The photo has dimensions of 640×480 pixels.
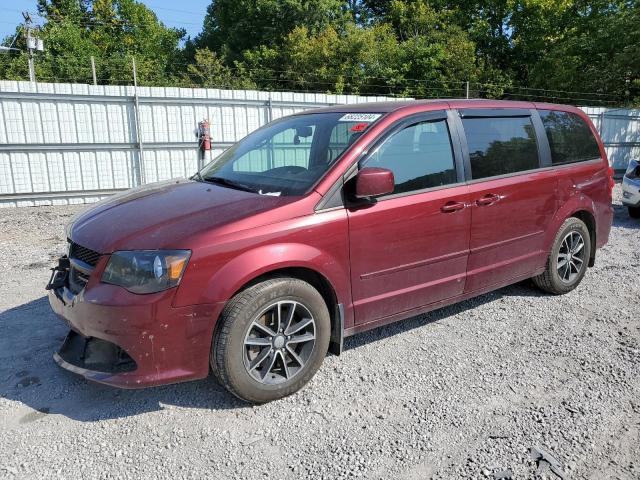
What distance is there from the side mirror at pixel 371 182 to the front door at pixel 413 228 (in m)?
0.14

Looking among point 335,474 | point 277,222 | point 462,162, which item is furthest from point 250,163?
point 335,474

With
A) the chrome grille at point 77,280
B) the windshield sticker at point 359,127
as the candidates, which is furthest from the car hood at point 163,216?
the windshield sticker at point 359,127

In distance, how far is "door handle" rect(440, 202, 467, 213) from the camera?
12.1 feet

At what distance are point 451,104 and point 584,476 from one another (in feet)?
8.93

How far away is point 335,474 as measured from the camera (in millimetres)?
2473

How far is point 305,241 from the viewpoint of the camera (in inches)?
120

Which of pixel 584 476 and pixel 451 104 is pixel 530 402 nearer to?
pixel 584 476

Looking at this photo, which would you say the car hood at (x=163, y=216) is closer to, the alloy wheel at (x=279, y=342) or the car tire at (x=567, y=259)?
the alloy wheel at (x=279, y=342)

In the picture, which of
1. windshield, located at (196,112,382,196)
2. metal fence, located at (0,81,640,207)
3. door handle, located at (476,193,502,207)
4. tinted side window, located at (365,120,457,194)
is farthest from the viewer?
metal fence, located at (0,81,640,207)

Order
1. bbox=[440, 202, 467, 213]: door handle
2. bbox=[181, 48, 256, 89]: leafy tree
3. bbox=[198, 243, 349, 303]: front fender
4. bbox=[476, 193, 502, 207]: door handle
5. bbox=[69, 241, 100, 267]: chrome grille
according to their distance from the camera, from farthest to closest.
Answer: bbox=[181, 48, 256, 89]: leafy tree < bbox=[476, 193, 502, 207]: door handle < bbox=[440, 202, 467, 213]: door handle < bbox=[69, 241, 100, 267]: chrome grille < bbox=[198, 243, 349, 303]: front fender

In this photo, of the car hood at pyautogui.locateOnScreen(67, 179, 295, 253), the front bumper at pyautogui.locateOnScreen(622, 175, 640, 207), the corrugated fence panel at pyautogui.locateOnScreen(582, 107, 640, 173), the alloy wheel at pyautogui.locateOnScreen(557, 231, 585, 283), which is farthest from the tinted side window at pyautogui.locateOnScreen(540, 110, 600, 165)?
the corrugated fence panel at pyautogui.locateOnScreen(582, 107, 640, 173)

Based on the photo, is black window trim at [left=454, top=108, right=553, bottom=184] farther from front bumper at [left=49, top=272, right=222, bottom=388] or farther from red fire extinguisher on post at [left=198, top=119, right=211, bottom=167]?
red fire extinguisher on post at [left=198, top=119, right=211, bottom=167]

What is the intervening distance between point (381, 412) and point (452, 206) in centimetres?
160

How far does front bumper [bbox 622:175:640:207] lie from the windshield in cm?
695
